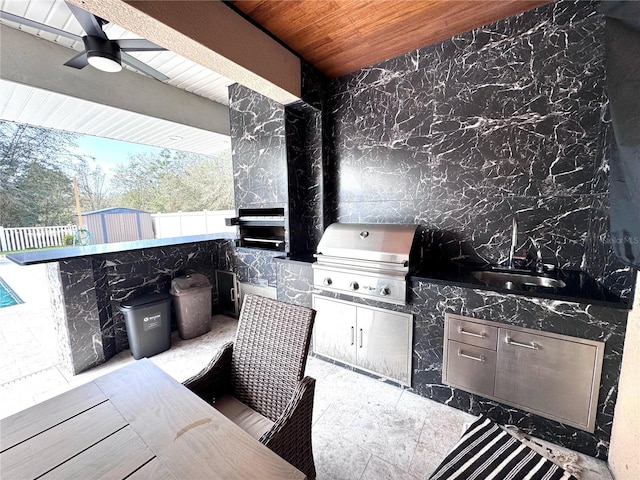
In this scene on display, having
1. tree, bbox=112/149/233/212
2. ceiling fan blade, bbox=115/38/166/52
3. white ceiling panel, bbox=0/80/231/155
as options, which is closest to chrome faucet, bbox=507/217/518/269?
ceiling fan blade, bbox=115/38/166/52

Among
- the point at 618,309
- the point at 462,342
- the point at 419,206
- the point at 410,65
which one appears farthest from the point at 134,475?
the point at 410,65

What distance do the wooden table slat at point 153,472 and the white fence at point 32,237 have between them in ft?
29.9

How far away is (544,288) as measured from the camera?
160 centimetres

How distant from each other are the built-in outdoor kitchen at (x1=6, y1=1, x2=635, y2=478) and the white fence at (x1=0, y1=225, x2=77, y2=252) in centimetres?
663

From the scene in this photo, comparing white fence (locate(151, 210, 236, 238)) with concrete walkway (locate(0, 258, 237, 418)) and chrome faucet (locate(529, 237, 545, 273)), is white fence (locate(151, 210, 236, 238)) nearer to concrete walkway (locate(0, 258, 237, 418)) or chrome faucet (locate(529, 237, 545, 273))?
concrete walkway (locate(0, 258, 237, 418))

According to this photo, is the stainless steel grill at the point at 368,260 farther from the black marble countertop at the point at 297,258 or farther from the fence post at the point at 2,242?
the fence post at the point at 2,242

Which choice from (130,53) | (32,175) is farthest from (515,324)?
(32,175)

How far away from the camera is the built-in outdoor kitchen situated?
5.04ft

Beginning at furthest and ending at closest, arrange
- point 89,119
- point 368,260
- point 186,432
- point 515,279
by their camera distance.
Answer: point 89,119 < point 368,260 < point 515,279 < point 186,432

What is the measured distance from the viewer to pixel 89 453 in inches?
28.4

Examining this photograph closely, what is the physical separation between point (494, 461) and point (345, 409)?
91 cm

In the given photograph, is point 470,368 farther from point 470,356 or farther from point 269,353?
point 269,353

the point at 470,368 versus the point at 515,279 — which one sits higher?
the point at 515,279

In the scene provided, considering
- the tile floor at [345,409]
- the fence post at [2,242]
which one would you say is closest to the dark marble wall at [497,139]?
the tile floor at [345,409]
